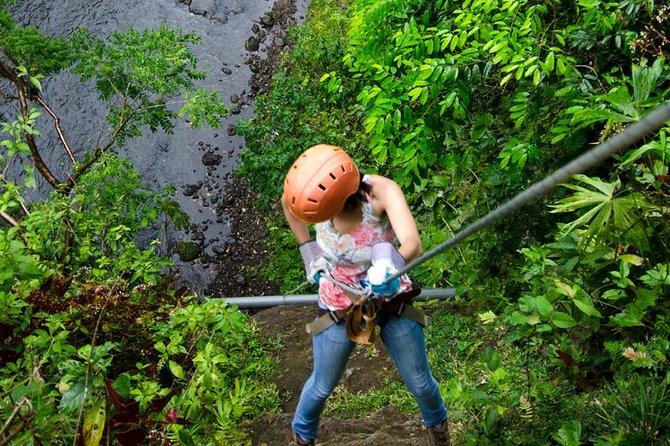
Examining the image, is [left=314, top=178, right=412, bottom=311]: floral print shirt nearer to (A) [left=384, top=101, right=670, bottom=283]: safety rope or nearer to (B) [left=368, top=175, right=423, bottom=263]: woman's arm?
(B) [left=368, top=175, right=423, bottom=263]: woman's arm

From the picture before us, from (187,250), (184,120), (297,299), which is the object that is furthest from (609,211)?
(184,120)

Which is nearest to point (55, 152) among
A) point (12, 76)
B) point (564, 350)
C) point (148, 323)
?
point (12, 76)

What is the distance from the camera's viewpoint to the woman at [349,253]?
297 cm

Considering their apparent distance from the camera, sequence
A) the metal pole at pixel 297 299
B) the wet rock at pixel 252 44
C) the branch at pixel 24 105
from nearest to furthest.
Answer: the metal pole at pixel 297 299 < the branch at pixel 24 105 < the wet rock at pixel 252 44

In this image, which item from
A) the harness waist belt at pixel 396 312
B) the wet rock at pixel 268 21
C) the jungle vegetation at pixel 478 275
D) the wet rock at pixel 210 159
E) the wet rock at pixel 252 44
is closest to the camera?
the harness waist belt at pixel 396 312

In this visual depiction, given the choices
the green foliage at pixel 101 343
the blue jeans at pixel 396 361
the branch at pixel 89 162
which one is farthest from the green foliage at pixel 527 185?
the branch at pixel 89 162

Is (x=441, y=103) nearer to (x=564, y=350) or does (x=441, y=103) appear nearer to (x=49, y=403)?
(x=564, y=350)

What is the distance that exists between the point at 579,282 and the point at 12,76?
650 cm

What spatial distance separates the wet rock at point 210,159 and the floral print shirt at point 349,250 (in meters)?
6.96

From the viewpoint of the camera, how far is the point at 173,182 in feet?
32.7

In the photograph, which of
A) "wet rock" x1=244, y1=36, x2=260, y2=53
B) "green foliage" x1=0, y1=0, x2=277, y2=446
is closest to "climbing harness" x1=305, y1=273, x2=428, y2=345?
"green foliage" x1=0, y1=0, x2=277, y2=446

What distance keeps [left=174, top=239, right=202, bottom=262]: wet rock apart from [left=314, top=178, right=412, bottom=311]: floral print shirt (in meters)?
6.50

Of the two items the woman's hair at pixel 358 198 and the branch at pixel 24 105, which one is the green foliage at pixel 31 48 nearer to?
the branch at pixel 24 105

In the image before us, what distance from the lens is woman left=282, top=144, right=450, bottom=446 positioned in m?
2.97
